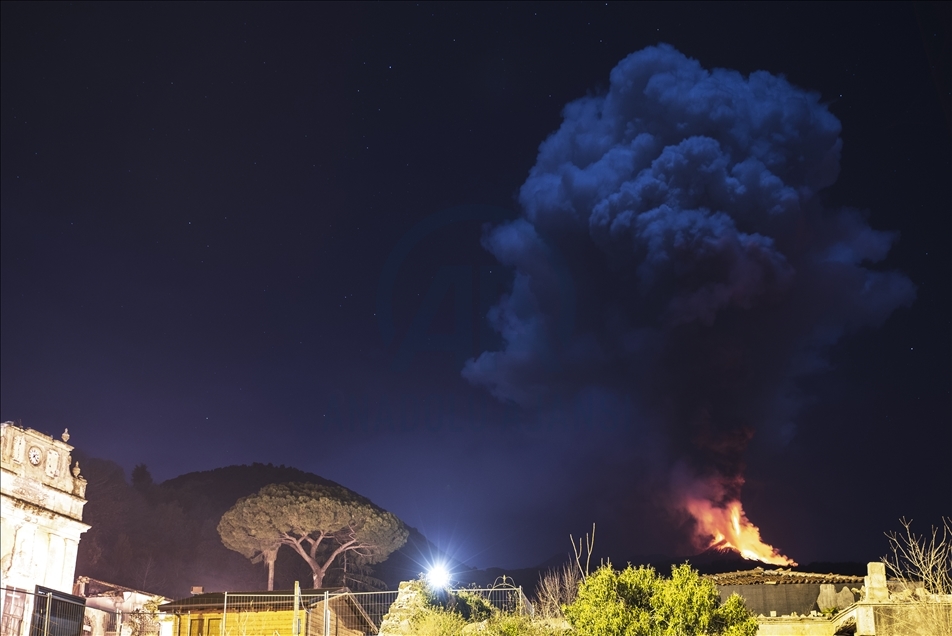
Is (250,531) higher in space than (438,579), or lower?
higher

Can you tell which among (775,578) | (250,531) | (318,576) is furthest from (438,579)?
(250,531)

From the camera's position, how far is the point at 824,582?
40.5 m

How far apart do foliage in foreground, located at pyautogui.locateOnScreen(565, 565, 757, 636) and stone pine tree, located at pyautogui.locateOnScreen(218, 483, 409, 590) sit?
109 feet

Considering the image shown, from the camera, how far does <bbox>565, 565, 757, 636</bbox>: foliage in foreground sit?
22344 mm

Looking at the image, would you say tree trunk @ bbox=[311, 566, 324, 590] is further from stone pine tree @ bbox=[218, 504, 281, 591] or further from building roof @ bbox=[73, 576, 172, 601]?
building roof @ bbox=[73, 576, 172, 601]

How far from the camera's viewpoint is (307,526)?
53938mm

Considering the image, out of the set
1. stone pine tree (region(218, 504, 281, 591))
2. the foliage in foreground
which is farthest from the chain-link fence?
stone pine tree (region(218, 504, 281, 591))

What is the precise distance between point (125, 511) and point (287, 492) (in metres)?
18.3

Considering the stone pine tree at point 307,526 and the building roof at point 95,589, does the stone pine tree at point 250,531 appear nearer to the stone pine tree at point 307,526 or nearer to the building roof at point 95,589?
the stone pine tree at point 307,526

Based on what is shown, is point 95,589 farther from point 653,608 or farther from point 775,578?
point 775,578

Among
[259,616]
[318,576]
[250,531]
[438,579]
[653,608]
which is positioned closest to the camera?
[653,608]

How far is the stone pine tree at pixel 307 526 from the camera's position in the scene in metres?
54.1

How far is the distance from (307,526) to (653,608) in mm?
34599

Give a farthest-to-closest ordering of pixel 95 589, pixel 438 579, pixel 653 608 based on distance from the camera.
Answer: pixel 95 589 → pixel 438 579 → pixel 653 608
